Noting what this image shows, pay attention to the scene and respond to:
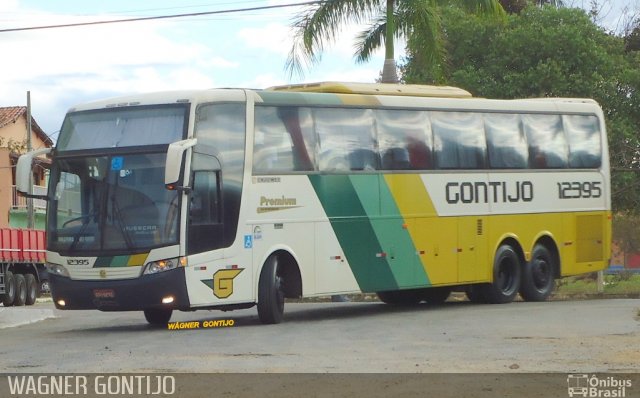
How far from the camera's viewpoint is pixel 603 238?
2538 centimetres

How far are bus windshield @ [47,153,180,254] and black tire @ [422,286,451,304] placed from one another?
7.68m

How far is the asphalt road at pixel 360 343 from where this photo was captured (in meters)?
13.0

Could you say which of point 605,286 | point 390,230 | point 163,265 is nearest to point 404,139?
point 390,230

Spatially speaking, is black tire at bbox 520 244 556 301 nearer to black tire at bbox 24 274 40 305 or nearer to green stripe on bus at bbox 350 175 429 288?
green stripe on bus at bbox 350 175 429 288

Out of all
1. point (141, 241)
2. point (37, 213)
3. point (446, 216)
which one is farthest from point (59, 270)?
point (37, 213)

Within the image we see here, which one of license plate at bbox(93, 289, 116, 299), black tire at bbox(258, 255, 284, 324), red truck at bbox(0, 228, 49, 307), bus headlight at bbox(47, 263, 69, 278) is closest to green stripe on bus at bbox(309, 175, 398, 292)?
black tire at bbox(258, 255, 284, 324)

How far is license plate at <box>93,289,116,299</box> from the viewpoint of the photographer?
1791cm

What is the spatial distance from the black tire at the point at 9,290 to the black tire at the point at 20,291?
218mm

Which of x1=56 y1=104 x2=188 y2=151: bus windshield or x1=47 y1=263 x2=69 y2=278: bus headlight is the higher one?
x1=56 y1=104 x2=188 y2=151: bus windshield

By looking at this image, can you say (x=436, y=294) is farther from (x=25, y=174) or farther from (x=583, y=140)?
(x=25, y=174)

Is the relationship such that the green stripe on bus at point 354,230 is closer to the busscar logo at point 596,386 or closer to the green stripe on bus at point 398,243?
the green stripe on bus at point 398,243

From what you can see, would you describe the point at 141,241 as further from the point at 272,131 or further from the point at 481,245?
the point at 481,245

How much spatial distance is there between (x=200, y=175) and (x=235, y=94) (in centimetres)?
140

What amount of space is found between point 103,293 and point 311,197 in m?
3.60
